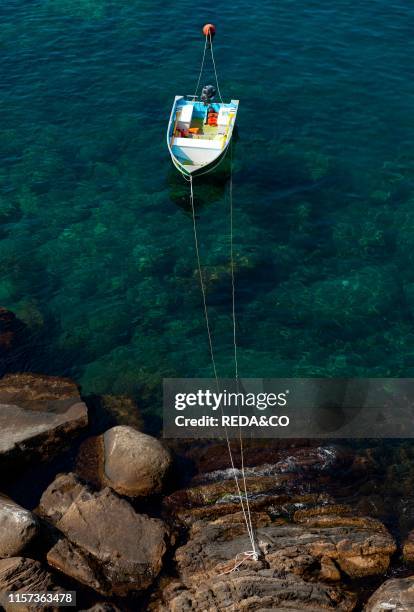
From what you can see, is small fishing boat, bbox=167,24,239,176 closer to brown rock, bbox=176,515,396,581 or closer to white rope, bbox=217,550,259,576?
brown rock, bbox=176,515,396,581

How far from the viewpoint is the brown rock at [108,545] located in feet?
63.9

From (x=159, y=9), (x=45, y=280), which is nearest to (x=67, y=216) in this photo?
(x=45, y=280)

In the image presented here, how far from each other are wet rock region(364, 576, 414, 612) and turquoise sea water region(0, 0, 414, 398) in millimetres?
10678

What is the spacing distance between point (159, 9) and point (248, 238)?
28.0m

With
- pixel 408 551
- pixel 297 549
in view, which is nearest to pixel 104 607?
pixel 297 549

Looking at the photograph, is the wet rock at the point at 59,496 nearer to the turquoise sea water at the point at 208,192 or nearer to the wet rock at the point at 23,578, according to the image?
the wet rock at the point at 23,578

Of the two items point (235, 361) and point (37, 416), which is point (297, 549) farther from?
point (37, 416)

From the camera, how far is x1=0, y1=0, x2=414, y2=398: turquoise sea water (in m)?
29.0

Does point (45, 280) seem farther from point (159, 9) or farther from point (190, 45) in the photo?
point (159, 9)

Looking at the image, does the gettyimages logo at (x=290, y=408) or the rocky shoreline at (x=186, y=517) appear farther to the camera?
the gettyimages logo at (x=290, y=408)

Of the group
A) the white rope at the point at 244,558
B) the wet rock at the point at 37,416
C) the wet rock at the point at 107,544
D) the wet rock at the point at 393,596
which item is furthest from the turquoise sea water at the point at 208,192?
the wet rock at the point at 393,596

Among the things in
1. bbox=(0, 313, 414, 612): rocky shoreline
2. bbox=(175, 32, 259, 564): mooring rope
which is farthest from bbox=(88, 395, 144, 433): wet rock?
bbox=(175, 32, 259, 564): mooring rope

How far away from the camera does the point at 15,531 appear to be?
1914cm

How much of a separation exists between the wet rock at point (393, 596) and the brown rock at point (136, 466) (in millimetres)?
7938
